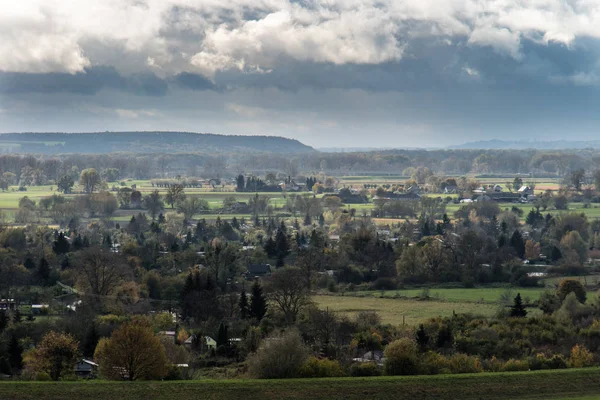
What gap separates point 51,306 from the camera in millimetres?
47594

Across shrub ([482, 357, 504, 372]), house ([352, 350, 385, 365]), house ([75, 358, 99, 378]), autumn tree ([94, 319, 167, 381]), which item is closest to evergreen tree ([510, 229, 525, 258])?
house ([352, 350, 385, 365])

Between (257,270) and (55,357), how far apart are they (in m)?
31.7

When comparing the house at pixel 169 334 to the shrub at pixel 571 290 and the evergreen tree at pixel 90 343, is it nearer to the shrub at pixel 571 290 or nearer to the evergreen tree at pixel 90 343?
the evergreen tree at pixel 90 343

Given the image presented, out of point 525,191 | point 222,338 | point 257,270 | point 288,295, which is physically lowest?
point 257,270

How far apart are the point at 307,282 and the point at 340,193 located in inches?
3011

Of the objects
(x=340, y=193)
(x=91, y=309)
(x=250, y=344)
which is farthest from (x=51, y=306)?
(x=340, y=193)

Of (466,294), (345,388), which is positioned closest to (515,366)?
(345,388)

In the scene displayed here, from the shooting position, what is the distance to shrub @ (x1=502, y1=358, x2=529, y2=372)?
3372 centimetres

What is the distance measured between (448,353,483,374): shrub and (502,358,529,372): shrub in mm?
988

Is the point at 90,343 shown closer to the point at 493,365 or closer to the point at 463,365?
the point at 463,365

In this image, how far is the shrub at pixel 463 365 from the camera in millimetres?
33188

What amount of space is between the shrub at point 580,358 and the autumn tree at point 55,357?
18.9 m

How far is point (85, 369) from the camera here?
110ft

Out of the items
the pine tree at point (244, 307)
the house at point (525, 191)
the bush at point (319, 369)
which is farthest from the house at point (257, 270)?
the house at point (525, 191)
